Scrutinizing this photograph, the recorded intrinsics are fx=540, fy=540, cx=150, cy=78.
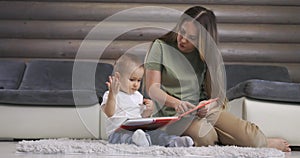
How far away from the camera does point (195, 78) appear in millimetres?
2588

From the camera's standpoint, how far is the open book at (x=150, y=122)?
2299 millimetres

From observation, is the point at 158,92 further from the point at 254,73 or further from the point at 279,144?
the point at 254,73

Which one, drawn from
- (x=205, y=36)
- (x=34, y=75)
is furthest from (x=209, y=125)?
(x=34, y=75)

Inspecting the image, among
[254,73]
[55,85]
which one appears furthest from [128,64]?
[254,73]

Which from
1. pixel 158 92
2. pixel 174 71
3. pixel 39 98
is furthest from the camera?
pixel 39 98

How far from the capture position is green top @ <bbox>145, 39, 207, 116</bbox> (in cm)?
254

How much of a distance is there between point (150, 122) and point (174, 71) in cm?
35

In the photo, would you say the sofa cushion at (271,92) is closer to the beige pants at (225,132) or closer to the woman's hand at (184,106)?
the beige pants at (225,132)

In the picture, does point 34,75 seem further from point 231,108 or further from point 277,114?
point 277,114

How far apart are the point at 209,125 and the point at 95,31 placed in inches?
79.9

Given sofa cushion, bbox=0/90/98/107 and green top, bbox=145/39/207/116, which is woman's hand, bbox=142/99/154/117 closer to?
green top, bbox=145/39/207/116

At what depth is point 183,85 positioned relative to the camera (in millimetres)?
2561

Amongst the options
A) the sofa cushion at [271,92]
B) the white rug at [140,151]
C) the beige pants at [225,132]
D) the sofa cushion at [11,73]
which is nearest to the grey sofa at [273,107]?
the sofa cushion at [271,92]

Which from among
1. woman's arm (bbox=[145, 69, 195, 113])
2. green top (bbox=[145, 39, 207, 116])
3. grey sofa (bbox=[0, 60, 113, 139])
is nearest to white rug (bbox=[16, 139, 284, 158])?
woman's arm (bbox=[145, 69, 195, 113])
